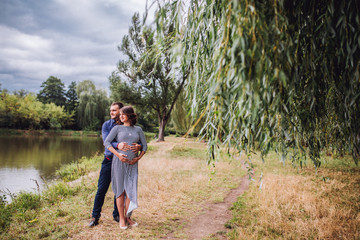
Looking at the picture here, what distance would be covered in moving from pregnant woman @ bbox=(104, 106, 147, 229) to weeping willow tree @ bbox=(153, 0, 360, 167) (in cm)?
128

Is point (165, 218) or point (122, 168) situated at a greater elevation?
point (122, 168)

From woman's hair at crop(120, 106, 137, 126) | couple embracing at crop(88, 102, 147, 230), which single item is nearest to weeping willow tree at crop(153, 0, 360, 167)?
woman's hair at crop(120, 106, 137, 126)

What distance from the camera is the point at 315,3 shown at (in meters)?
2.21

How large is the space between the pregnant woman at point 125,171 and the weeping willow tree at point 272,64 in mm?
1277

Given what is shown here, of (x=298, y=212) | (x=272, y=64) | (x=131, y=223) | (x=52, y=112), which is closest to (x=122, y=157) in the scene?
(x=131, y=223)

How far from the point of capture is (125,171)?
346 centimetres

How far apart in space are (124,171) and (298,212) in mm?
3276

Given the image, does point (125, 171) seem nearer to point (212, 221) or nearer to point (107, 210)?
point (107, 210)

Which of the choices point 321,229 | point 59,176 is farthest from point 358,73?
point 59,176

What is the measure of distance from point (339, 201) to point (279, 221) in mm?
2004

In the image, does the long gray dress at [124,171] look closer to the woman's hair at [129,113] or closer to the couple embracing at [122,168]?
the couple embracing at [122,168]

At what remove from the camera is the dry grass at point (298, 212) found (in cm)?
317

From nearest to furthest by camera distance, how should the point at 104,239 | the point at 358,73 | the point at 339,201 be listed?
the point at 358,73
the point at 104,239
the point at 339,201

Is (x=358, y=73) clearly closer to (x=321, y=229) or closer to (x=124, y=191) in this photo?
(x=321, y=229)
